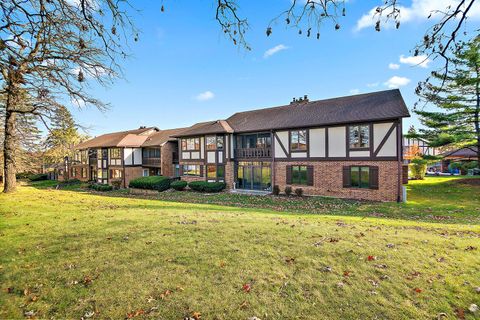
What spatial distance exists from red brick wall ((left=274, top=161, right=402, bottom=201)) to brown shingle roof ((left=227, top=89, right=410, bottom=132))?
3.12 meters

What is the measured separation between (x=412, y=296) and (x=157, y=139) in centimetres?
3276

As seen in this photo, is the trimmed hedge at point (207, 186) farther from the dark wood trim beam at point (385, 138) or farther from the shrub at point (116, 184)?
the dark wood trim beam at point (385, 138)

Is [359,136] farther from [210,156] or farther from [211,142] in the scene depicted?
[210,156]

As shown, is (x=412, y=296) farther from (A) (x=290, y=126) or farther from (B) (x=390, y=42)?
(A) (x=290, y=126)

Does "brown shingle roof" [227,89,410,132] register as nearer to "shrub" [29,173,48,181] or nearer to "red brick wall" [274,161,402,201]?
"red brick wall" [274,161,402,201]

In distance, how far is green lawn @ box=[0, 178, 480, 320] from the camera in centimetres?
383

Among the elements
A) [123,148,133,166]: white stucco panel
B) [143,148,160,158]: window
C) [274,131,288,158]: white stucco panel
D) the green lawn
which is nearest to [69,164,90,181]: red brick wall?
[123,148,133,166]: white stucco panel

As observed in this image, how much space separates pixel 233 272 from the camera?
4770 mm

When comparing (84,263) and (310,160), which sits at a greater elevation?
(310,160)

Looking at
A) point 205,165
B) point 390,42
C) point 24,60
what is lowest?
point 205,165

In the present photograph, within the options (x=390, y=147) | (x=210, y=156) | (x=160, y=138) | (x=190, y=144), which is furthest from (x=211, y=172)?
(x=390, y=147)

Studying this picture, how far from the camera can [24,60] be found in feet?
20.4

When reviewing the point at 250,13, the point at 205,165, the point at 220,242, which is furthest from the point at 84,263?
the point at 205,165

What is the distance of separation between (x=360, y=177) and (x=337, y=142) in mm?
3020
